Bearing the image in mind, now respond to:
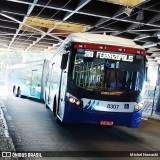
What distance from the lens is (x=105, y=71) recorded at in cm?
895

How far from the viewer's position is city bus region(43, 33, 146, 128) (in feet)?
29.1

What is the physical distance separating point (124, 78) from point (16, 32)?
A: 1522cm

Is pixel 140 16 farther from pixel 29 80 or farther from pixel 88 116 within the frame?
pixel 29 80

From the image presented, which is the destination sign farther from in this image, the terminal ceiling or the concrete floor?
the terminal ceiling

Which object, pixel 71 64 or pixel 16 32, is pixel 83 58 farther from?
pixel 16 32

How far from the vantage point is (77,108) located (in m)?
8.86

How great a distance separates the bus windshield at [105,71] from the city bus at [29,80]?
36.5 feet

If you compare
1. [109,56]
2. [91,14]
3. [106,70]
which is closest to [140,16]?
[91,14]

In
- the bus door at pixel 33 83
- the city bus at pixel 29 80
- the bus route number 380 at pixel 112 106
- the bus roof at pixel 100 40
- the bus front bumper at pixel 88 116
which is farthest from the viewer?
the bus door at pixel 33 83

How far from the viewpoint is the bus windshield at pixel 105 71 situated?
8.92 meters

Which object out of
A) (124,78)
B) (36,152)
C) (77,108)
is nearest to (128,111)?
(124,78)

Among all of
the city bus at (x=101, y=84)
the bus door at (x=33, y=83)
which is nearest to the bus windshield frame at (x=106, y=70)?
the city bus at (x=101, y=84)

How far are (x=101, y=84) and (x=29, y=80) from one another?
14.3 m

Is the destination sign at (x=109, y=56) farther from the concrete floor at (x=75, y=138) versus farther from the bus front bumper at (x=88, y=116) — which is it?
the concrete floor at (x=75, y=138)
